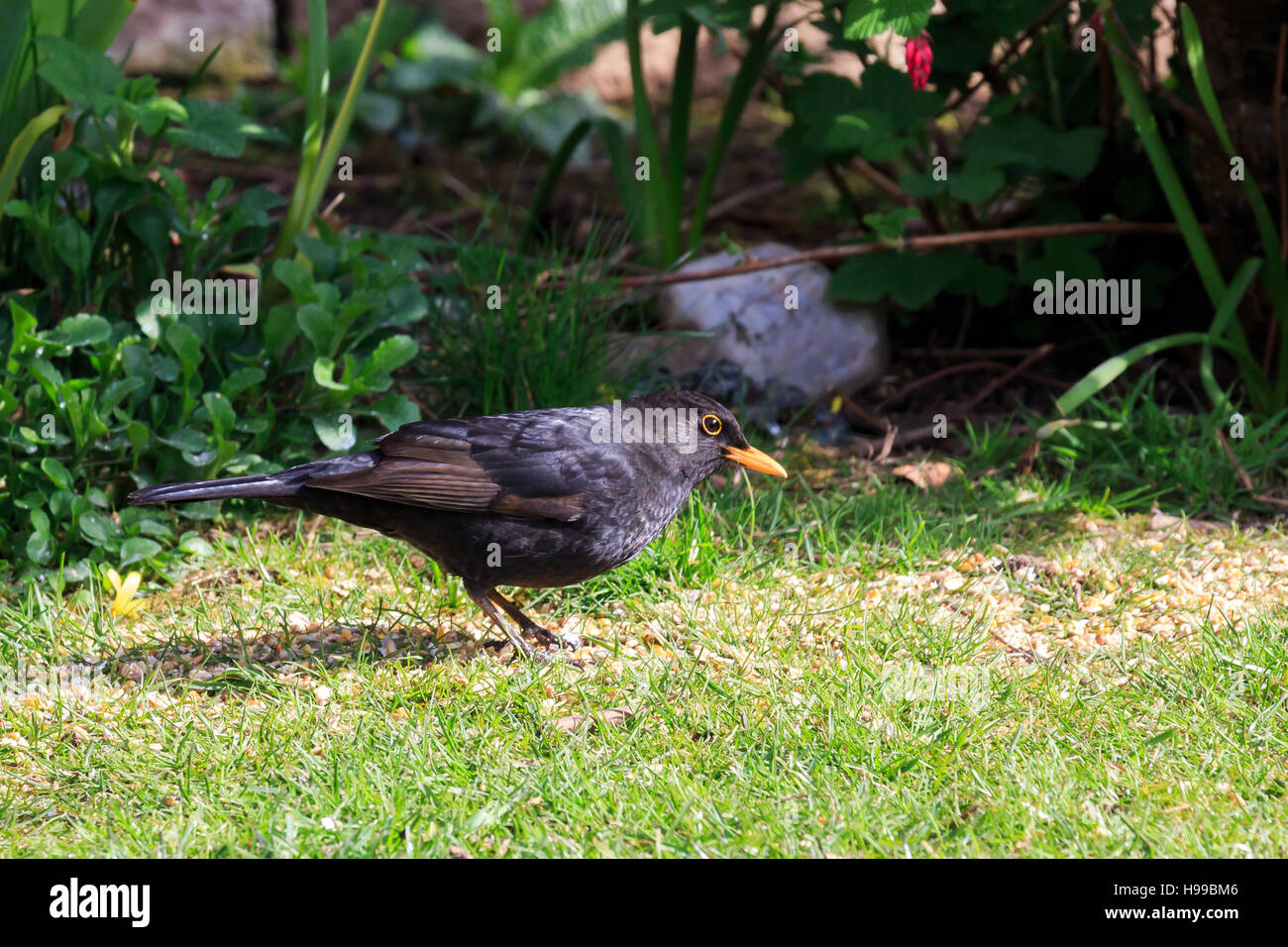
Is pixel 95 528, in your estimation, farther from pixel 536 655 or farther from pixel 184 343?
pixel 536 655

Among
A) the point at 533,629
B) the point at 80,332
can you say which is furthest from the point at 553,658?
the point at 80,332

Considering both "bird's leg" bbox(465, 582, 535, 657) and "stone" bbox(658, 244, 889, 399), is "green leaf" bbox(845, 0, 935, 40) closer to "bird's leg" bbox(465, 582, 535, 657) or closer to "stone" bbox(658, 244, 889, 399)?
"stone" bbox(658, 244, 889, 399)

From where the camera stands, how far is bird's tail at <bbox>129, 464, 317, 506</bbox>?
3404 millimetres

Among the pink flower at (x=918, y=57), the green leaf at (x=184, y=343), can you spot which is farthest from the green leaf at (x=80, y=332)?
the pink flower at (x=918, y=57)

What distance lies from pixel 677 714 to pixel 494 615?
0.68 m

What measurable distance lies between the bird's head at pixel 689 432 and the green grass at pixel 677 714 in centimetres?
34

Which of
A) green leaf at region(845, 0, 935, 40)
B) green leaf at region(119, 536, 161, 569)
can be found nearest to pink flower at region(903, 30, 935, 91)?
green leaf at region(845, 0, 935, 40)

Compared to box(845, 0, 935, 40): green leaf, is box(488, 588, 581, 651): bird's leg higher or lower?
lower

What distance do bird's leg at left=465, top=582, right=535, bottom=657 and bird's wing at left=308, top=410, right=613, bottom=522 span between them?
0.26 metres

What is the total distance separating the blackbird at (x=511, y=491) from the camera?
11.4 feet

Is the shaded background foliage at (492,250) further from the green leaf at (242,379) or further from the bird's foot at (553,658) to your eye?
the bird's foot at (553,658)

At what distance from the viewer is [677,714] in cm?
323

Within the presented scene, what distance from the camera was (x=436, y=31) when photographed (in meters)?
7.98

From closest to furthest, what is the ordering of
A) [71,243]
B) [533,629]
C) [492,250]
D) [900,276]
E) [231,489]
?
[231,489] → [533,629] → [71,243] → [492,250] → [900,276]
